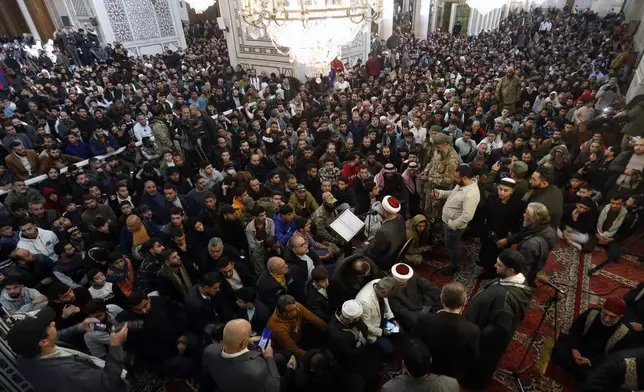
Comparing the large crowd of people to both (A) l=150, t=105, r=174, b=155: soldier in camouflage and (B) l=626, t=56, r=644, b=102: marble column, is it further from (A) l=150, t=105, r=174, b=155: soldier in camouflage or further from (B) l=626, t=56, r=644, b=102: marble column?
(B) l=626, t=56, r=644, b=102: marble column

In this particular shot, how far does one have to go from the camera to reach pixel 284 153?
506 cm

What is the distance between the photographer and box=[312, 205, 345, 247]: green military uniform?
387 centimetres

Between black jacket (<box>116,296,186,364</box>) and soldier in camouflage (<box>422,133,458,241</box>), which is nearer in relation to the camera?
black jacket (<box>116,296,186,364</box>)

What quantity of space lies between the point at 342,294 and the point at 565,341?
1804mm

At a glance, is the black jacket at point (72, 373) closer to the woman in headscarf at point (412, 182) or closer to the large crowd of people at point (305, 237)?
the large crowd of people at point (305, 237)

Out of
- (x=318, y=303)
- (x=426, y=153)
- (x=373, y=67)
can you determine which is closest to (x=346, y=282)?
(x=318, y=303)

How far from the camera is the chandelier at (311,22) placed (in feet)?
9.51

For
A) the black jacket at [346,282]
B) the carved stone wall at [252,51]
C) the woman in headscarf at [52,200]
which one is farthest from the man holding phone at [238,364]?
the carved stone wall at [252,51]

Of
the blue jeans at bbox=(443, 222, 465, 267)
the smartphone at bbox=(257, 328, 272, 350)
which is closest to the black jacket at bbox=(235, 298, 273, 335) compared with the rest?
the smartphone at bbox=(257, 328, 272, 350)

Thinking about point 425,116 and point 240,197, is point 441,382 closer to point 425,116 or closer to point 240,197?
point 240,197

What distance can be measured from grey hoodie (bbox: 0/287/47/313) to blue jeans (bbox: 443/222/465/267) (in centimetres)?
382

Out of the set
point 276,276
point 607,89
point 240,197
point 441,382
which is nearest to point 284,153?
point 240,197

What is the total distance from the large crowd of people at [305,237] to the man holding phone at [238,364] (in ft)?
0.05

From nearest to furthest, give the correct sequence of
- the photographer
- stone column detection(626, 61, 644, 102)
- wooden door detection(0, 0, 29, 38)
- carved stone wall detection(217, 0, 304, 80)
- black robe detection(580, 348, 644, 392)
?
the photographer
black robe detection(580, 348, 644, 392)
stone column detection(626, 61, 644, 102)
carved stone wall detection(217, 0, 304, 80)
wooden door detection(0, 0, 29, 38)
